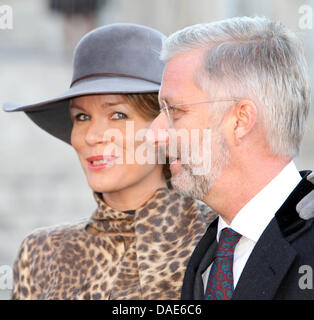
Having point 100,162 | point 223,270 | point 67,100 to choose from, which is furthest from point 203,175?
point 67,100

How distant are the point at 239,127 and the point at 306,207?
0.37 m

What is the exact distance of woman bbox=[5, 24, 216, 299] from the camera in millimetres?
3174

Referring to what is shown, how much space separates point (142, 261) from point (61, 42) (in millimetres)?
21662

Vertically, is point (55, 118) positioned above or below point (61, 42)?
below

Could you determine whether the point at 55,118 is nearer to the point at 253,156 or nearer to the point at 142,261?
the point at 142,261

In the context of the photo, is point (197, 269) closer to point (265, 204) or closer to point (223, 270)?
point (223, 270)

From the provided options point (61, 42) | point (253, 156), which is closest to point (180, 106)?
point (253, 156)

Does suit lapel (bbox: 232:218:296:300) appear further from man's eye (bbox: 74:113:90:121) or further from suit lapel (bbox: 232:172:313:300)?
man's eye (bbox: 74:113:90:121)

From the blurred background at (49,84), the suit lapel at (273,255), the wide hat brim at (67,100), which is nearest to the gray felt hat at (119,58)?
the wide hat brim at (67,100)

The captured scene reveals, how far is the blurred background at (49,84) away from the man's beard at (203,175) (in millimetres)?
1293

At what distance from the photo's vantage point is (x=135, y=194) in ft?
10.8

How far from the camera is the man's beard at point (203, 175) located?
8.37 feet

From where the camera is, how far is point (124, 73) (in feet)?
10.9

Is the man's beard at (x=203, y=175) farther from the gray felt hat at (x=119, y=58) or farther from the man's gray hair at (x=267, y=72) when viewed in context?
the gray felt hat at (x=119, y=58)
